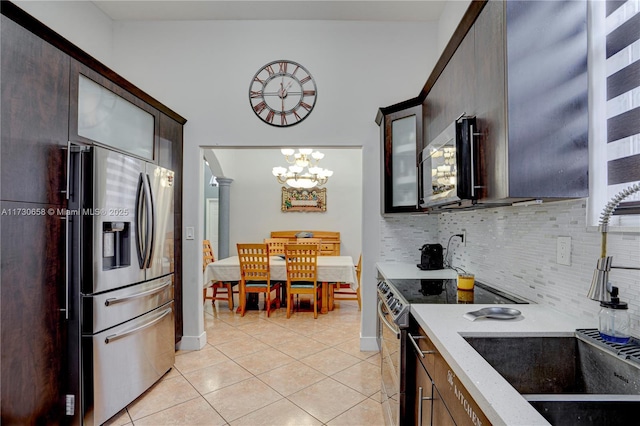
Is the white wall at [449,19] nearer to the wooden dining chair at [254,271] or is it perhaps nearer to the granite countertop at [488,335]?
the granite countertop at [488,335]

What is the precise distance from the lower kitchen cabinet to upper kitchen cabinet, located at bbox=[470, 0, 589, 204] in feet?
2.18

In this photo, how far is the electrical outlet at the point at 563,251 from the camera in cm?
133

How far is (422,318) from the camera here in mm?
1381

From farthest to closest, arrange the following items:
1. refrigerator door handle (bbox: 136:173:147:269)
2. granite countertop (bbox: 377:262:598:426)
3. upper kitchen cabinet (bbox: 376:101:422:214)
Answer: upper kitchen cabinet (bbox: 376:101:422:214)
refrigerator door handle (bbox: 136:173:147:269)
granite countertop (bbox: 377:262:598:426)

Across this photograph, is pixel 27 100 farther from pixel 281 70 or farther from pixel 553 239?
pixel 553 239

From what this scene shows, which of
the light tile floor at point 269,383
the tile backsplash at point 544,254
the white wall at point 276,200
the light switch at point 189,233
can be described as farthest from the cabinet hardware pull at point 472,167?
the white wall at point 276,200

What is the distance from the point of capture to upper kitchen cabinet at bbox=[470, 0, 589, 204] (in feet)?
3.91

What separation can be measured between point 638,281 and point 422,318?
703mm

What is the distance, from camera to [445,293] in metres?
1.86

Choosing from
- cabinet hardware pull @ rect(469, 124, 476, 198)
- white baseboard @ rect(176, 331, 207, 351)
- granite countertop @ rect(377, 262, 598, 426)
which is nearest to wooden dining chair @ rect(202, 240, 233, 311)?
white baseboard @ rect(176, 331, 207, 351)

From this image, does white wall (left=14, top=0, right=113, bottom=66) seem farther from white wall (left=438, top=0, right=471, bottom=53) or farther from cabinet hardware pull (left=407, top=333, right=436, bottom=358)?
cabinet hardware pull (left=407, top=333, right=436, bottom=358)

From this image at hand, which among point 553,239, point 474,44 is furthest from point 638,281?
point 474,44

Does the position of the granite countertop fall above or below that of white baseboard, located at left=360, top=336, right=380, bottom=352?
above

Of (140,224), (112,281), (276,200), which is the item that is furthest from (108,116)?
(276,200)
